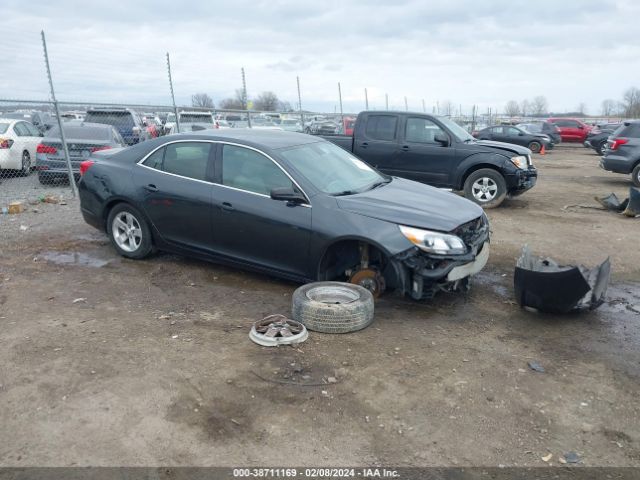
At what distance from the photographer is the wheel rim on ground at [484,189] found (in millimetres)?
10281

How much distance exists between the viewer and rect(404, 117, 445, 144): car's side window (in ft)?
34.2

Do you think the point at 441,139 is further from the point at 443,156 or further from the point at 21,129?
the point at 21,129

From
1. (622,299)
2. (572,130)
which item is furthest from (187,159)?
(572,130)

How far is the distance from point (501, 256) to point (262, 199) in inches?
137

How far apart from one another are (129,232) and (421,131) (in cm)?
629

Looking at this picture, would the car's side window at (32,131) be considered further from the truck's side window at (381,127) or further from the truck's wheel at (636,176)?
the truck's wheel at (636,176)

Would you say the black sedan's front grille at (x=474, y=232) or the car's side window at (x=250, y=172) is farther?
the car's side window at (x=250, y=172)

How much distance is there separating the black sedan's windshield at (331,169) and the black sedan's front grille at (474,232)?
113 cm

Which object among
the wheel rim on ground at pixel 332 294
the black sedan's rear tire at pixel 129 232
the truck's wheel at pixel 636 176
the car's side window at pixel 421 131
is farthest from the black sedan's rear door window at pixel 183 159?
the truck's wheel at pixel 636 176

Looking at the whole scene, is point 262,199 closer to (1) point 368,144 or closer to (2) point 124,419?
(2) point 124,419

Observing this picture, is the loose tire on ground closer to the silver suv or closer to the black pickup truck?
the black pickup truck

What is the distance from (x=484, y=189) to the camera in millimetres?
10344

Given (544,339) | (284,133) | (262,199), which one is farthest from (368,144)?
(544,339)

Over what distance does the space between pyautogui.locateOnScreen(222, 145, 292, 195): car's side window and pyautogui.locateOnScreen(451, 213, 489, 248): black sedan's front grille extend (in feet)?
Result: 5.57
